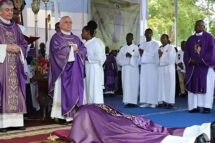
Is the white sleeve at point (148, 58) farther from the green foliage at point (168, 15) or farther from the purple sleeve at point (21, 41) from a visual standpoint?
the green foliage at point (168, 15)

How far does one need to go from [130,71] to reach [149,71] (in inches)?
17.6

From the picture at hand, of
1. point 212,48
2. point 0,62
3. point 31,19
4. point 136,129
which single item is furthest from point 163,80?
point 136,129

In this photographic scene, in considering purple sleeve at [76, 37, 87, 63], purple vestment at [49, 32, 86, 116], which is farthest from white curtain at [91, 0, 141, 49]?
purple vestment at [49, 32, 86, 116]

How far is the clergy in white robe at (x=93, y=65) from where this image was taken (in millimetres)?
7660

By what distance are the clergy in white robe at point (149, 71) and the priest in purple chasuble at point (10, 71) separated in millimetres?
4010

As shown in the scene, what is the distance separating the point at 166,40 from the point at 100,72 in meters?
2.48

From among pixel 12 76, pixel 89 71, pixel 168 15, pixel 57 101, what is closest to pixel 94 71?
pixel 89 71

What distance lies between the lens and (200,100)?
8.91 m

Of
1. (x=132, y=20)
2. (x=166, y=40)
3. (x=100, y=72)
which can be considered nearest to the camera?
(x=100, y=72)

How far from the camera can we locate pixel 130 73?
33.0ft

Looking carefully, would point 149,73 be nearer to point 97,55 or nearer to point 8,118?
point 97,55

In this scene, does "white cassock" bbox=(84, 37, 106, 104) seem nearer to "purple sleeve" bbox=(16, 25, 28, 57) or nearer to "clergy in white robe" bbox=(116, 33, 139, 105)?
"purple sleeve" bbox=(16, 25, 28, 57)

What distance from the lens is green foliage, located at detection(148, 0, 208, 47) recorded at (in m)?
23.8

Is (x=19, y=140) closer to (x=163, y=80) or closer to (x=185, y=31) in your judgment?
(x=163, y=80)
